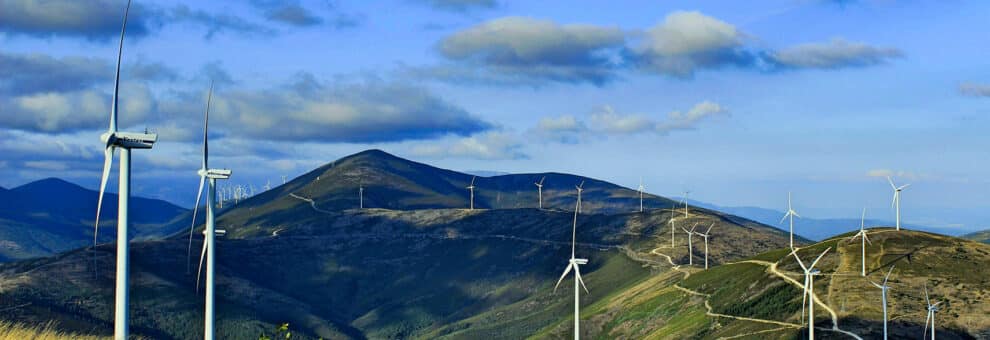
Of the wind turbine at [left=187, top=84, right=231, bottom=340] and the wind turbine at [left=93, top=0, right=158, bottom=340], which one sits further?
the wind turbine at [left=187, top=84, right=231, bottom=340]

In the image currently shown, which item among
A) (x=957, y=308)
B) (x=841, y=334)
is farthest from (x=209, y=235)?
(x=957, y=308)

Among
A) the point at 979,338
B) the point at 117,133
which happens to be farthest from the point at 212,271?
the point at 979,338

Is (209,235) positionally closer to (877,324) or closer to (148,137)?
(148,137)

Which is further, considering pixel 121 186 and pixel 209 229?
pixel 209 229

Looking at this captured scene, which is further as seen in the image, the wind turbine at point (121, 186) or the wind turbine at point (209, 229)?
the wind turbine at point (209, 229)

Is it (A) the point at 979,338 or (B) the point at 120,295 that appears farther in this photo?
(A) the point at 979,338

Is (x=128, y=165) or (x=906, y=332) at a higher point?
(x=128, y=165)

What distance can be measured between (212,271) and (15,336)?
3935 centimetres

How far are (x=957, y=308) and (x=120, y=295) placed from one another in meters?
193

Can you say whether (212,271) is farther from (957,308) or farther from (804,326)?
(957,308)

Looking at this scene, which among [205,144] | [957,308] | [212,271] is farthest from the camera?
[957,308]

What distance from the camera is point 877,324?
189125 millimetres

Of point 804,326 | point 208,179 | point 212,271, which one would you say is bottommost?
point 804,326

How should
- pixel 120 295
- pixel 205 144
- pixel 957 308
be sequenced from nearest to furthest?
pixel 120 295 < pixel 205 144 < pixel 957 308
